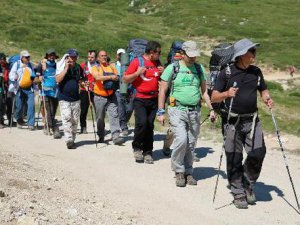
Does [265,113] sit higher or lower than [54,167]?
lower

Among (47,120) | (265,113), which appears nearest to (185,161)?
(47,120)

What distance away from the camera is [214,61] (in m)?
12.5

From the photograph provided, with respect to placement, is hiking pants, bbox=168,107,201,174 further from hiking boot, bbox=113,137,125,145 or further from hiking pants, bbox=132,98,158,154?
hiking boot, bbox=113,137,125,145

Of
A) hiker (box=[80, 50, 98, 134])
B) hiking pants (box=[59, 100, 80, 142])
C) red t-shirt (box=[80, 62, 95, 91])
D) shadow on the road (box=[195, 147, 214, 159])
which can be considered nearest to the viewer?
shadow on the road (box=[195, 147, 214, 159])

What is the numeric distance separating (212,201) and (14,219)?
3757 millimetres

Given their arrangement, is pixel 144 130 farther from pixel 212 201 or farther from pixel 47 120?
pixel 47 120

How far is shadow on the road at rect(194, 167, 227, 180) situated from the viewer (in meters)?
11.5

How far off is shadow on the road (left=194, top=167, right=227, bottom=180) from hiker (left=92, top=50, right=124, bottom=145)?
3.02 meters

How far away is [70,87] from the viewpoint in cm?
1398

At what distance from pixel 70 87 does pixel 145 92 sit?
101 inches

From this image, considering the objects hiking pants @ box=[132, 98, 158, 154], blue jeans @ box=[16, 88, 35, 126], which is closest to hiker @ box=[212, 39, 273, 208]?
hiking pants @ box=[132, 98, 158, 154]

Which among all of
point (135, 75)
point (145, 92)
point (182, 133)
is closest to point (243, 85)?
point (182, 133)

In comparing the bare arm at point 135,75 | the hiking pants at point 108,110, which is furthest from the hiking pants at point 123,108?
the bare arm at point 135,75

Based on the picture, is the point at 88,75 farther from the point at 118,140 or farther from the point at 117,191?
the point at 117,191
